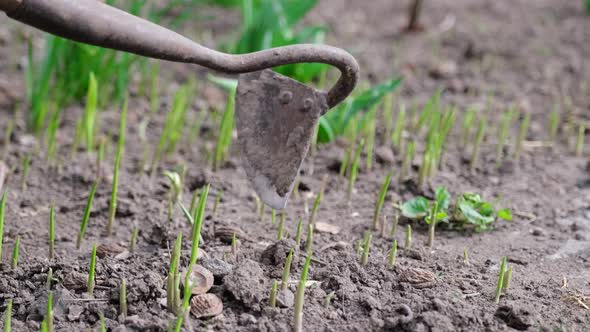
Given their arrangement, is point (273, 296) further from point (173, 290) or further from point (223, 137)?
point (223, 137)

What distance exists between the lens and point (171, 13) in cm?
400

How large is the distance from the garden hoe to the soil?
19cm

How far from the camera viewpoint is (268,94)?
1.77m

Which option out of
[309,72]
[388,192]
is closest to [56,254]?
[388,192]

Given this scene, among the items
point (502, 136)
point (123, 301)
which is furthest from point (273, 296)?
point (502, 136)

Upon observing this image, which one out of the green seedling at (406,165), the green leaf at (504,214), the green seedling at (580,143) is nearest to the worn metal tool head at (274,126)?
the green leaf at (504,214)

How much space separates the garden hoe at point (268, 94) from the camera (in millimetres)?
1478

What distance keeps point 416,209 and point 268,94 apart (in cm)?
62

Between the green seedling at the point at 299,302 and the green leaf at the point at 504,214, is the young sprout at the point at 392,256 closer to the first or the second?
the green seedling at the point at 299,302

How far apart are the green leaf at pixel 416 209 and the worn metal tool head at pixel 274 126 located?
19.3 inches

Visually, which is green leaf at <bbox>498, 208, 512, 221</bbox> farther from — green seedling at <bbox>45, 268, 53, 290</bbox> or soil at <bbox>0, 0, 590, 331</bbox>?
green seedling at <bbox>45, 268, 53, 290</bbox>

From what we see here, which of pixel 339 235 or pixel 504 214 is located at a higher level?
pixel 504 214

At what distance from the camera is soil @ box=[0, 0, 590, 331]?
1.64 metres

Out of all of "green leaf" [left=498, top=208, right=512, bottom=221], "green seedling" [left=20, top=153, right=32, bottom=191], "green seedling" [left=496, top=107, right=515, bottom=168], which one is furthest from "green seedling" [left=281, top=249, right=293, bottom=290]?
"green seedling" [left=496, top=107, right=515, bottom=168]
